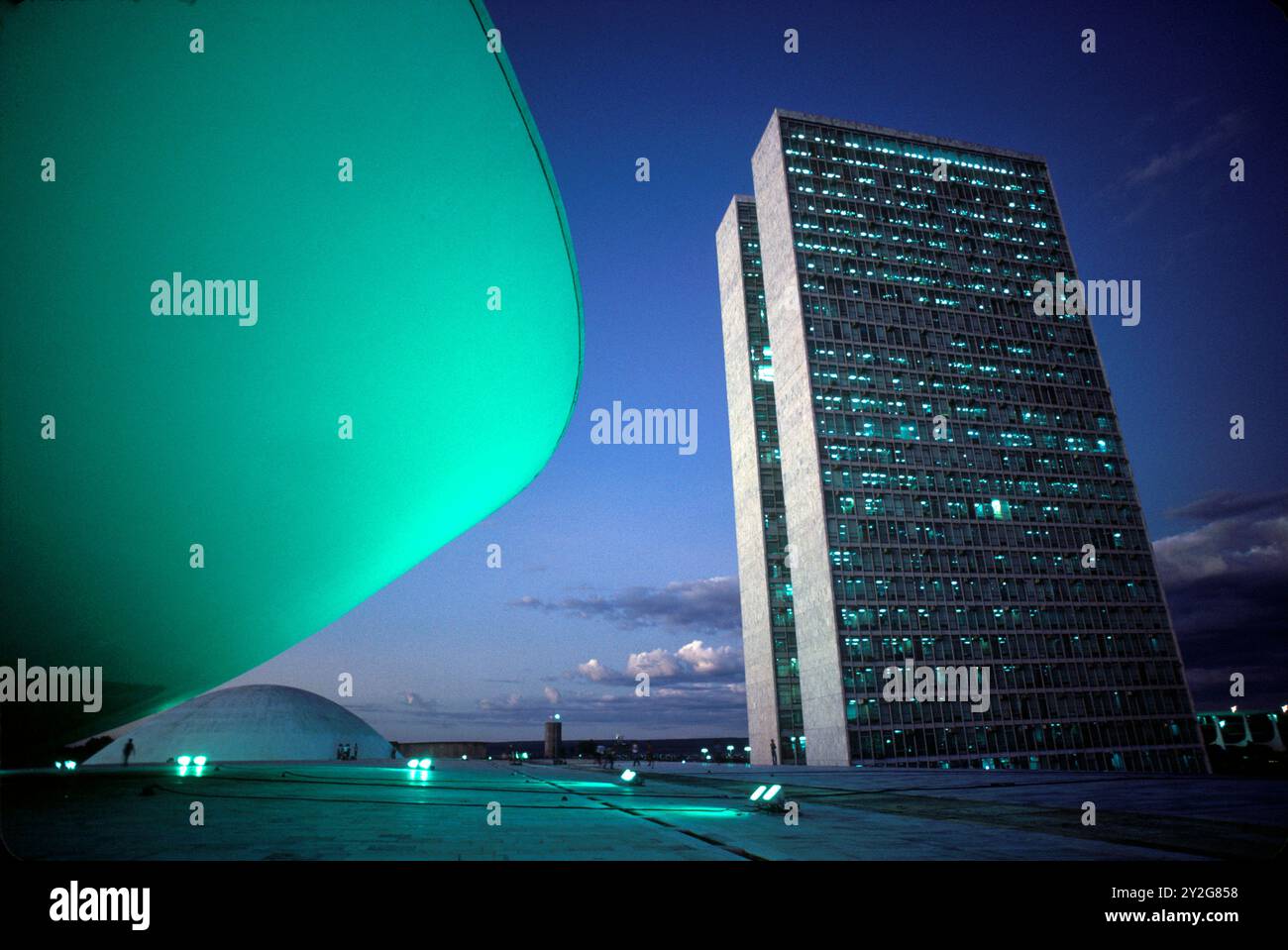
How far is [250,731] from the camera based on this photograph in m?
48.2

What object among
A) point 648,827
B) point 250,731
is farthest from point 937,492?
point 648,827

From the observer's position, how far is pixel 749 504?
233 ft

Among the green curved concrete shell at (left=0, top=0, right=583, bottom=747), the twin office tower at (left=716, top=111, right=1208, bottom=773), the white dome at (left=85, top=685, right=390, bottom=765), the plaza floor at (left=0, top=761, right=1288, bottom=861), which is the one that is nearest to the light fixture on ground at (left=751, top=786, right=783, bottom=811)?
the plaza floor at (left=0, top=761, right=1288, bottom=861)

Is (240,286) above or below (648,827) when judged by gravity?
above

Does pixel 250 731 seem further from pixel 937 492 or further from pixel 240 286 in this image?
pixel 937 492

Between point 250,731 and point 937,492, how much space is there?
5488 cm

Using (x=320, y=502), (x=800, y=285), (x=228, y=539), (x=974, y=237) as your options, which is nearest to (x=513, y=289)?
(x=320, y=502)

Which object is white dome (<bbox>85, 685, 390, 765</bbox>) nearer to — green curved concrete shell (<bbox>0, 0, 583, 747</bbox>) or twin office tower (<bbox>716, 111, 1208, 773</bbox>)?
twin office tower (<bbox>716, 111, 1208, 773</bbox>)

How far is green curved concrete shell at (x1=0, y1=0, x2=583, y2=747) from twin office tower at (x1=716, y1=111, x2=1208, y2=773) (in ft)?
150

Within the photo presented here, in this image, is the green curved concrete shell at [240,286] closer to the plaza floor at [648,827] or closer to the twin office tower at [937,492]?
the plaza floor at [648,827]

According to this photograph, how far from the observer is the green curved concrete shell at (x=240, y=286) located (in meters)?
5.83

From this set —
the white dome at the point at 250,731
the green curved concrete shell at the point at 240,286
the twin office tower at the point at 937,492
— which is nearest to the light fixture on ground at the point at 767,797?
the green curved concrete shell at the point at 240,286

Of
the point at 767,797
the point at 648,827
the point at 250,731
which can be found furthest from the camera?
the point at 250,731
